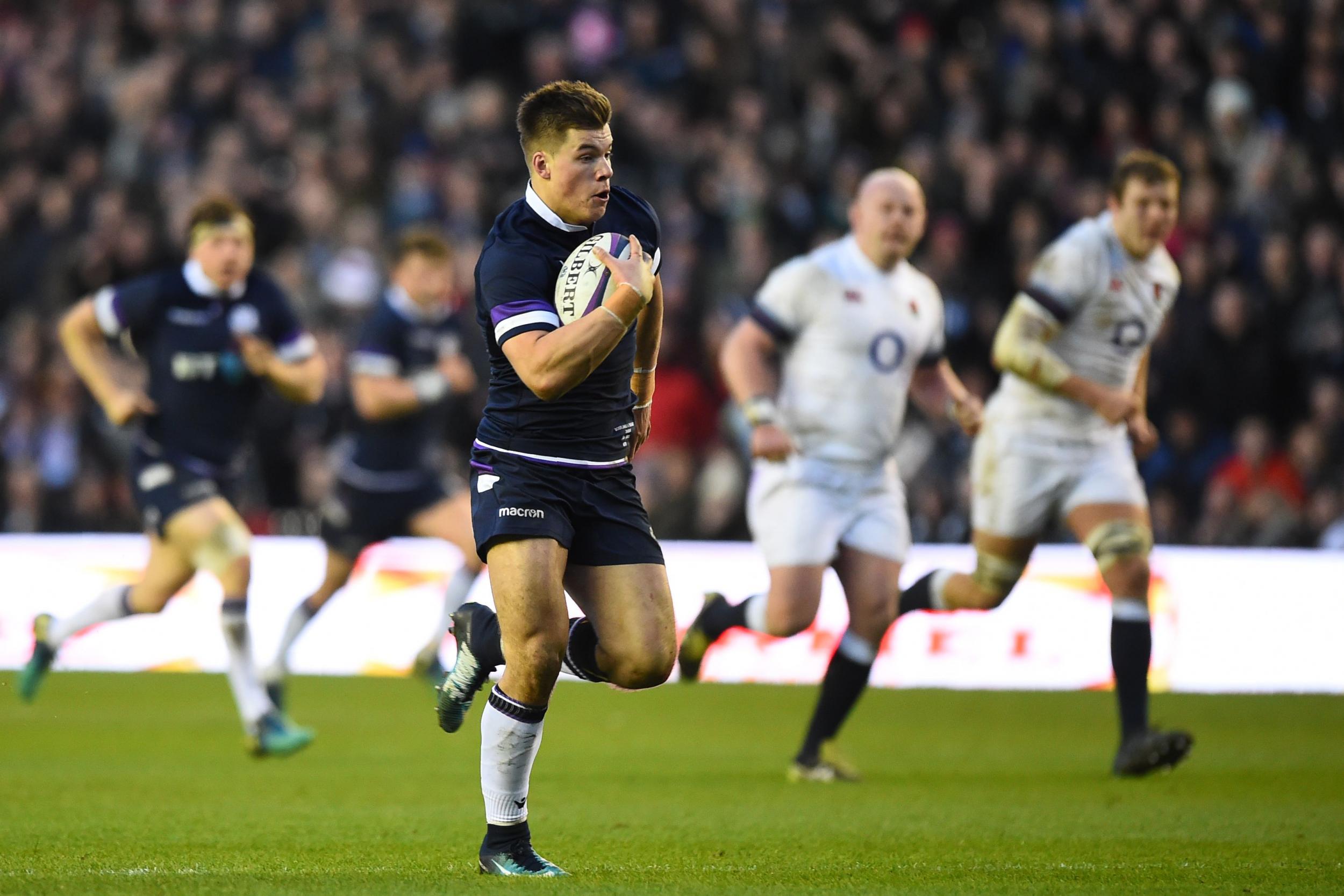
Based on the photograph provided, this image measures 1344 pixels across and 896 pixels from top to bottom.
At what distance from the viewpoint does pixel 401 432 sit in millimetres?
11438

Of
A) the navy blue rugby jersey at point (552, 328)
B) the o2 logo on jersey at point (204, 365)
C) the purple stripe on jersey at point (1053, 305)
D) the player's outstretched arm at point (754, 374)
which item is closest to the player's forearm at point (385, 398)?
the o2 logo on jersey at point (204, 365)

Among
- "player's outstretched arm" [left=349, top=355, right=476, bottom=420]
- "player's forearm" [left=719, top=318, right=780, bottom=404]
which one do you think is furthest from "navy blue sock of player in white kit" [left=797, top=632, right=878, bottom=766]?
"player's outstretched arm" [left=349, top=355, right=476, bottom=420]

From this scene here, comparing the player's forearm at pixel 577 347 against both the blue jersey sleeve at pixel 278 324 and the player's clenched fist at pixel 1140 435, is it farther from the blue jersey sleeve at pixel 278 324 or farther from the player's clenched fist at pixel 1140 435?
the blue jersey sleeve at pixel 278 324

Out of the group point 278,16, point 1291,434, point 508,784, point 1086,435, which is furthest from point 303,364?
point 278,16

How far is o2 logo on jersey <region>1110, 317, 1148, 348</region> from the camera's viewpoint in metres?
9.02

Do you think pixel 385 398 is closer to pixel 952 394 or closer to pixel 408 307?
pixel 408 307

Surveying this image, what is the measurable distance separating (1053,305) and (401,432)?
4348 millimetres

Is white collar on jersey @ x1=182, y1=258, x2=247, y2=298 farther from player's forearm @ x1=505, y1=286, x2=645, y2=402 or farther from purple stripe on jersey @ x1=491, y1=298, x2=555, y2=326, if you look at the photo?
player's forearm @ x1=505, y1=286, x2=645, y2=402

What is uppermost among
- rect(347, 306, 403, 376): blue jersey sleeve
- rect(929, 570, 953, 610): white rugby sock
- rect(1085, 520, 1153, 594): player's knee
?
rect(347, 306, 403, 376): blue jersey sleeve

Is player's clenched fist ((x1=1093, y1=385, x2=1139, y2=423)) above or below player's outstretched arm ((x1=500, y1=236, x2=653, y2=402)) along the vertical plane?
below

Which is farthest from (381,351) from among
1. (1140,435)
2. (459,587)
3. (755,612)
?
(1140,435)

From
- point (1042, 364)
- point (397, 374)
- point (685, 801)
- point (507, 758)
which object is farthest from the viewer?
point (397, 374)

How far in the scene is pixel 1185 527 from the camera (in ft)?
49.3

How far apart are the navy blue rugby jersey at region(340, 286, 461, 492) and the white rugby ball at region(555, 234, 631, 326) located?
19.6 ft
